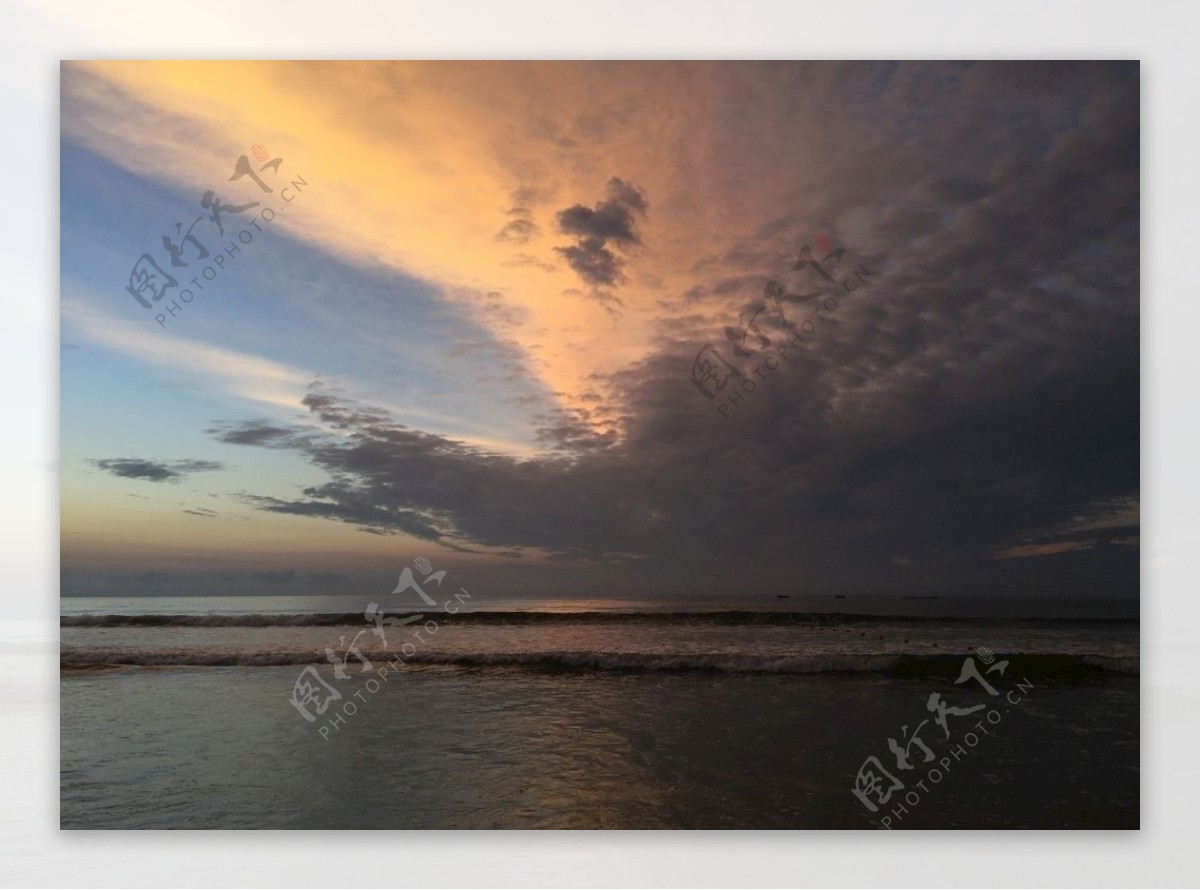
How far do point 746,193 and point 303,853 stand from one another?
9.76ft

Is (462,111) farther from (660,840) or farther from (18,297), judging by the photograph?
(660,840)

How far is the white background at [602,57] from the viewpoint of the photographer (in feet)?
7.43

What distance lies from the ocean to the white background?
0.29ft

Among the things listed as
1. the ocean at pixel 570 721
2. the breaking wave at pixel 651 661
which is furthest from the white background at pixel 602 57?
the breaking wave at pixel 651 661

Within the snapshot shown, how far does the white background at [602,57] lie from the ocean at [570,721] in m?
0.09

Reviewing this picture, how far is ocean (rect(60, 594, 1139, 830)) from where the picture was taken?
2297 millimetres

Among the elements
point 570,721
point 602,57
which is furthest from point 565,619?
point 602,57

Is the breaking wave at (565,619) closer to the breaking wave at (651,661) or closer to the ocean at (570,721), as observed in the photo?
the ocean at (570,721)

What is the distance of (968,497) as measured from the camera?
2420 millimetres

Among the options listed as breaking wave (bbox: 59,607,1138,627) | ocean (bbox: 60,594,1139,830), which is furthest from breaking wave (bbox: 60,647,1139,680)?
breaking wave (bbox: 59,607,1138,627)

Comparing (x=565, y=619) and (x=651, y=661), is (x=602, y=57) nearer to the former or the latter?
(x=565, y=619)

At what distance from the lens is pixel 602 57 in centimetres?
239

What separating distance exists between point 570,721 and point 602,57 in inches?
106

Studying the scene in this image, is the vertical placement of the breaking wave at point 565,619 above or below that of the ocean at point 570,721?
above
